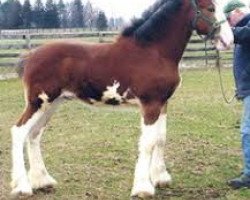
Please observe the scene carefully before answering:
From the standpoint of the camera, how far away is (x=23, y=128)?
20.9 feet

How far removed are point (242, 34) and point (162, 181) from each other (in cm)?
198

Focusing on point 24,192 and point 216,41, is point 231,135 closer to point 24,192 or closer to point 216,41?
point 216,41

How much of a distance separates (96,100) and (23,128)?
89 centimetres

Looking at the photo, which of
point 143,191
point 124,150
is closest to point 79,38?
point 124,150

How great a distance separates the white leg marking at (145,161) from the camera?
621cm

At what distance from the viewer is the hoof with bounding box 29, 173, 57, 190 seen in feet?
21.5

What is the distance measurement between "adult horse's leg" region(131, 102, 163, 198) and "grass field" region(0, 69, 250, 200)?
0.66 ft

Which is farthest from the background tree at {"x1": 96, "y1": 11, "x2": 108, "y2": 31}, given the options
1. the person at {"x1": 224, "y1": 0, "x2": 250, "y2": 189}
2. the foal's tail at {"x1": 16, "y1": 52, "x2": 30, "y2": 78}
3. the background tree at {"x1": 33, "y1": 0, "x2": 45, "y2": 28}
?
the person at {"x1": 224, "y1": 0, "x2": 250, "y2": 189}

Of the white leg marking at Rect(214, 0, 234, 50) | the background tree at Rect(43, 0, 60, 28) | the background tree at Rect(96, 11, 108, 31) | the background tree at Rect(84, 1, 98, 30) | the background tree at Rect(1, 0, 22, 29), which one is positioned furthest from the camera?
the background tree at Rect(84, 1, 98, 30)

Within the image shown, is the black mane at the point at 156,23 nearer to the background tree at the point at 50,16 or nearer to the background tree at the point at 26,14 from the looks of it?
the background tree at the point at 26,14

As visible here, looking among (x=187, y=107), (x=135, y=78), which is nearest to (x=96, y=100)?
(x=135, y=78)

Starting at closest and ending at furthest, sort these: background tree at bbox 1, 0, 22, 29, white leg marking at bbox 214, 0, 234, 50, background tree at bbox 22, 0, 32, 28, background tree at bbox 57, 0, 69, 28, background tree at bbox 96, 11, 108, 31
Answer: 1. white leg marking at bbox 214, 0, 234, 50
2. background tree at bbox 22, 0, 32, 28
3. background tree at bbox 1, 0, 22, 29
4. background tree at bbox 96, 11, 108, 31
5. background tree at bbox 57, 0, 69, 28

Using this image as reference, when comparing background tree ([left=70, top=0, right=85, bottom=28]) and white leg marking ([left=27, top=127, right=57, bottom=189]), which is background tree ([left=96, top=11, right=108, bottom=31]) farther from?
white leg marking ([left=27, top=127, right=57, bottom=189])

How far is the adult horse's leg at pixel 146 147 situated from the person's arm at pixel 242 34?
1.14 meters
